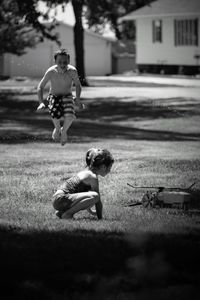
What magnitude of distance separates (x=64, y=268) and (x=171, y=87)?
35706mm

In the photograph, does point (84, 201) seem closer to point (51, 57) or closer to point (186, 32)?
point (186, 32)

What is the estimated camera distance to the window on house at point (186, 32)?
55.1 meters

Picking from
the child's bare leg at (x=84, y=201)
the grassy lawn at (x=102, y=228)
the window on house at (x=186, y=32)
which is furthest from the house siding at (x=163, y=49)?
the child's bare leg at (x=84, y=201)

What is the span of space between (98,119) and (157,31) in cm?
3299

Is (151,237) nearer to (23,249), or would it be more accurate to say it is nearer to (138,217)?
(23,249)

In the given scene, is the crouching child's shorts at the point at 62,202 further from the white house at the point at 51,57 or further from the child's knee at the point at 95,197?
the white house at the point at 51,57

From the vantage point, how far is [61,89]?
493 inches

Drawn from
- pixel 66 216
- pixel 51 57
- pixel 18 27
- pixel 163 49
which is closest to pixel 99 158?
pixel 66 216

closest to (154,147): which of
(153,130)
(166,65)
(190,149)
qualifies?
(190,149)

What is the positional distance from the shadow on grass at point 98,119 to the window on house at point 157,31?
22.3m

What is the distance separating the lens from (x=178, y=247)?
621 centimetres

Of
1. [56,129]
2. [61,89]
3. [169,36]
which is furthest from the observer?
[169,36]

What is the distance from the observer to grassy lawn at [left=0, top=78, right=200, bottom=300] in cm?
487

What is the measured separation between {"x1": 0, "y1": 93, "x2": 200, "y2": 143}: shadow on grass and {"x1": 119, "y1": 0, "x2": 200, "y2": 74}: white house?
761 inches
